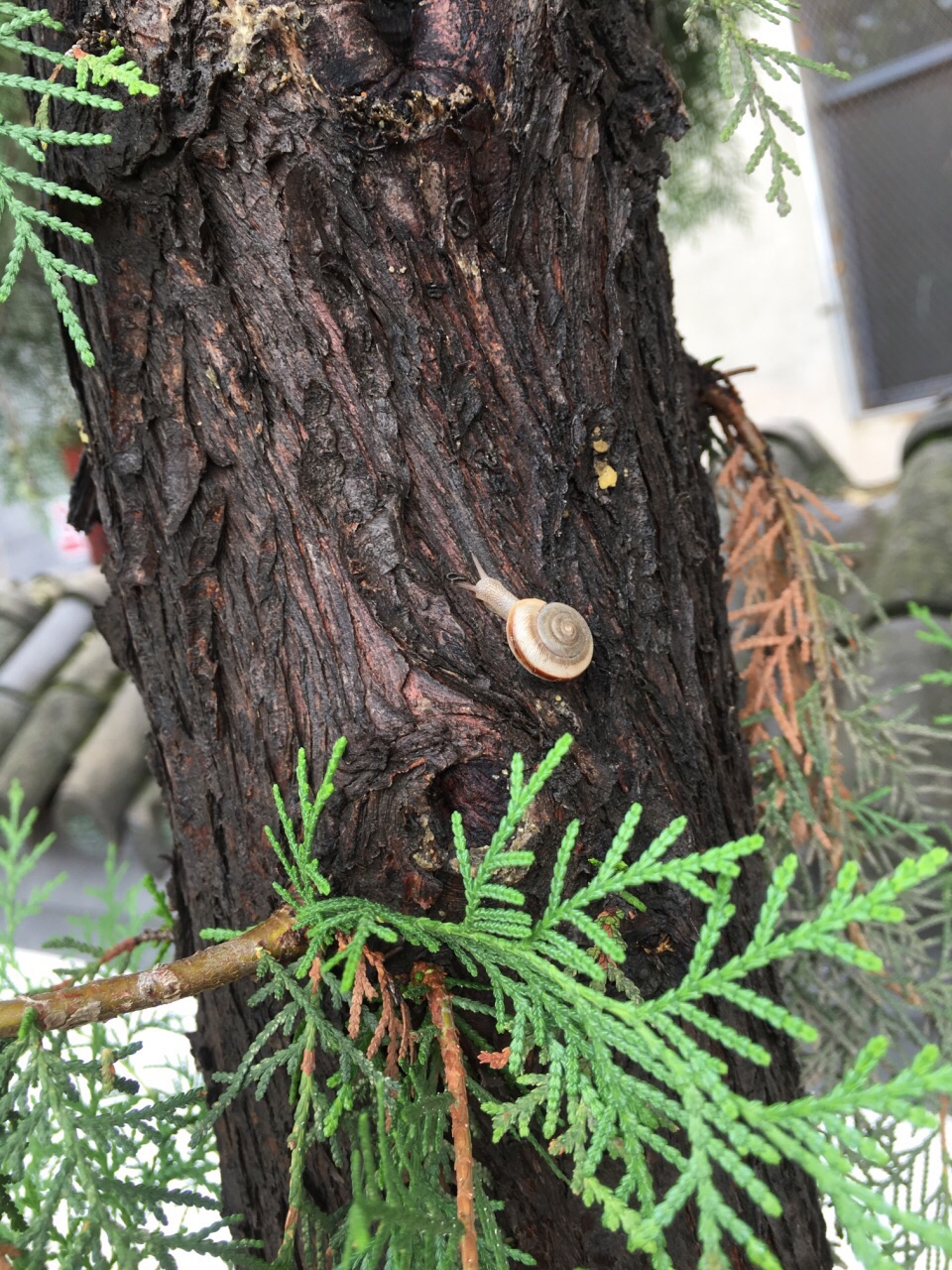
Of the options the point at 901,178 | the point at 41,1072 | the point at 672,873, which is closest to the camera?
the point at 672,873

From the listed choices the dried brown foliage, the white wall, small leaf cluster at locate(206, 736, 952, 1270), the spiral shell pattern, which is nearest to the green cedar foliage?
small leaf cluster at locate(206, 736, 952, 1270)

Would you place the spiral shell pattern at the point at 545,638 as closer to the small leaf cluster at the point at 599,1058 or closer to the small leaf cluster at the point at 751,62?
the small leaf cluster at the point at 599,1058

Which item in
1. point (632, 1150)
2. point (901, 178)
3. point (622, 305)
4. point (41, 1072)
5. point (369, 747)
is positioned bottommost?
point (632, 1150)

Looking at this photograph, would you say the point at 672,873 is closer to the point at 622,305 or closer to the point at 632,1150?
the point at 632,1150

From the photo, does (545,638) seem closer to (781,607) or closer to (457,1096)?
(457,1096)

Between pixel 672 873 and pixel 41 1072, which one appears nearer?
pixel 672 873

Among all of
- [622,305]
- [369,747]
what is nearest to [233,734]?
[369,747]

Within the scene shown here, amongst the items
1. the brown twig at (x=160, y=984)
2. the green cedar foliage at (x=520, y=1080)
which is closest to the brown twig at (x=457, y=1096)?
the green cedar foliage at (x=520, y=1080)
